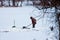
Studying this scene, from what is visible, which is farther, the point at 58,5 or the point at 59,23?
the point at 59,23

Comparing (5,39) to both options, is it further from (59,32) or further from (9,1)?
(9,1)

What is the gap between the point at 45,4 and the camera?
3.53 m

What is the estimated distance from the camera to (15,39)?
860cm

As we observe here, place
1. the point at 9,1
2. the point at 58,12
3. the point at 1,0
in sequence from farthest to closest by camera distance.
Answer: the point at 9,1, the point at 1,0, the point at 58,12

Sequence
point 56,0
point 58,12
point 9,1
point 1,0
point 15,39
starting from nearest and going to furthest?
point 56,0 < point 58,12 < point 15,39 < point 1,0 < point 9,1

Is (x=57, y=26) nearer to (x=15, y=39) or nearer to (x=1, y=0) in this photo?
(x=15, y=39)

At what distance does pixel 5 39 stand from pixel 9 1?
34118mm

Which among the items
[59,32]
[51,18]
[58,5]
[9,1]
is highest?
[58,5]

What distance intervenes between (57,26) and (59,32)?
0.13 meters

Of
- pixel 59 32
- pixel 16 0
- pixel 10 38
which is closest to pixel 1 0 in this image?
pixel 16 0

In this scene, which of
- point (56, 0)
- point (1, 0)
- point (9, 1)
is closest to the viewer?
point (56, 0)

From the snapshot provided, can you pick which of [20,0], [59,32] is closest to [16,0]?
[20,0]

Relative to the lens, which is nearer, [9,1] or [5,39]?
[5,39]

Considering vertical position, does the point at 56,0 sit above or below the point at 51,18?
above
